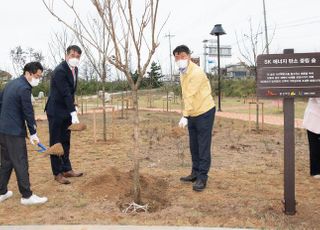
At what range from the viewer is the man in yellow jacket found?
15.8 feet

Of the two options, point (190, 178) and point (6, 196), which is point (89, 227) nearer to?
point (6, 196)

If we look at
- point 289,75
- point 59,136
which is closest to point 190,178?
point 59,136

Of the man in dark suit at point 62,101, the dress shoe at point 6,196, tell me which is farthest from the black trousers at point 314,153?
the dress shoe at point 6,196

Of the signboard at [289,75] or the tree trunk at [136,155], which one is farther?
the tree trunk at [136,155]

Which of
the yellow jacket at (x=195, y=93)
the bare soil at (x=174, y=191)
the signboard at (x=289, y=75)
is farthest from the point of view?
the yellow jacket at (x=195, y=93)

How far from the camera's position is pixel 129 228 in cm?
348

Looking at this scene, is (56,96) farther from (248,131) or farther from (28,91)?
(248,131)

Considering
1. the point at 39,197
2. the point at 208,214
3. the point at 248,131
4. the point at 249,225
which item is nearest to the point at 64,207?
the point at 39,197

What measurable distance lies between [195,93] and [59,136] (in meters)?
1.92

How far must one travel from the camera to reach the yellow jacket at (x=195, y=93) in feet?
15.8

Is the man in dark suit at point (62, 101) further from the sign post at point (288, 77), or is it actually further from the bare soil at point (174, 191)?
the sign post at point (288, 77)

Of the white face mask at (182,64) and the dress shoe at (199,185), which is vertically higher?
the white face mask at (182,64)

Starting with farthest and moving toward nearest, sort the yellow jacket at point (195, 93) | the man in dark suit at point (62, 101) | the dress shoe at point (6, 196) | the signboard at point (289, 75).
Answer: the man in dark suit at point (62, 101)
the yellow jacket at point (195, 93)
the dress shoe at point (6, 196)
the signboard at point (289, 75)

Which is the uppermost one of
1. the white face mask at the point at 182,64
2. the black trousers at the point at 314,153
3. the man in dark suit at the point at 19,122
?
the white face mask at the point at 182,64
